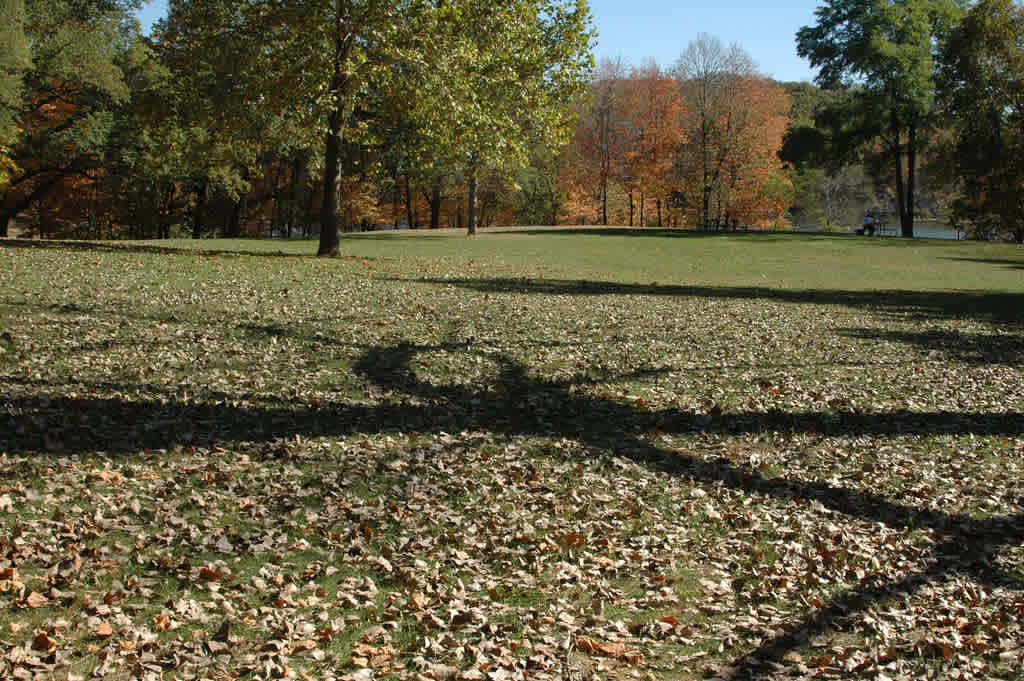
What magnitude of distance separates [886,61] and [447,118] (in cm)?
3830

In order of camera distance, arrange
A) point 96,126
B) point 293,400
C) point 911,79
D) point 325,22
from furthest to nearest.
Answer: point 911,79
point 96,126
point 325,22
point 293,400

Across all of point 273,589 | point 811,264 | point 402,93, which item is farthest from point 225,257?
point 811,264

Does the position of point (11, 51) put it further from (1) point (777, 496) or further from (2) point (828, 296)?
(1) point (777, 496)

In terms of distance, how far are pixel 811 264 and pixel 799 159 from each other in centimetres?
2456

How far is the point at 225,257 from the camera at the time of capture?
A: 2253cm

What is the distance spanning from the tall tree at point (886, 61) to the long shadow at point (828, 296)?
29.3 m

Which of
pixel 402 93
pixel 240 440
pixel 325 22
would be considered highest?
pixel 325 22

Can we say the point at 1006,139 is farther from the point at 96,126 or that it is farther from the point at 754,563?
the point at 96,126

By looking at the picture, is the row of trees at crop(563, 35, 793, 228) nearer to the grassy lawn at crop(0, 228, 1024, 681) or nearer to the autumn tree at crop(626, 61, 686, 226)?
the autumn tree at crop(626, 61, 686, 226)

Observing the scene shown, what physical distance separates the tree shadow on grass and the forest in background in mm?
12538

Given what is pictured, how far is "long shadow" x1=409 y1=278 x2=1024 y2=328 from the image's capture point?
20094 mm

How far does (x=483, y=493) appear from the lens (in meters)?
7.35

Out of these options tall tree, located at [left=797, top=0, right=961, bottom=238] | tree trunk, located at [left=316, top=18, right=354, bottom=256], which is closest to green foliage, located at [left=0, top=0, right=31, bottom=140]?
tree trunk, located at [left=316, top=18, right=354, bottom=256]

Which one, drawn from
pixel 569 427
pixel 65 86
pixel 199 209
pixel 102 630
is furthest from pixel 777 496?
pixel 199 209
